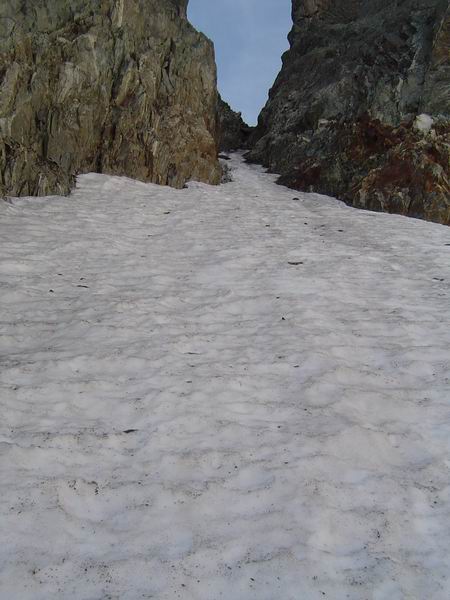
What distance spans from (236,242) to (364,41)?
26.7 meters

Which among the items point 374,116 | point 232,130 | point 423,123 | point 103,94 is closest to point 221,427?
point 103,94

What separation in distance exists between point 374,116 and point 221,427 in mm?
22116

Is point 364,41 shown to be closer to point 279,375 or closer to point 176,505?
point 279,375

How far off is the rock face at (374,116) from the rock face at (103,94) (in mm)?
6130

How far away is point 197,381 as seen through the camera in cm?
529

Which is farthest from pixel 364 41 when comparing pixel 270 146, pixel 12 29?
pixel 12 29

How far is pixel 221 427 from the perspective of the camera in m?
4.52

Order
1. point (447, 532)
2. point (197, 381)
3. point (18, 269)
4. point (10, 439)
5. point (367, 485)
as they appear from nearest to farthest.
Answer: point (447, 532), point (367, 485), point (10, 439), point (197, 381), point (18, 269)

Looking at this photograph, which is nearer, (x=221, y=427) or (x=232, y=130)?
(x=221, y=427)

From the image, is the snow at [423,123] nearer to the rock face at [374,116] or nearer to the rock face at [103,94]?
the rock face at [374,116]

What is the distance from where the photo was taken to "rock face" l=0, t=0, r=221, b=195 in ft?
49.1

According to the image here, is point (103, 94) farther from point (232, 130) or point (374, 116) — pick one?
point (232, 130)

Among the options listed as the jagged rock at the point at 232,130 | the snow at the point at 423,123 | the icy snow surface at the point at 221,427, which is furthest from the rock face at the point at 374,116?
the icy snow surface at the point at 221,427

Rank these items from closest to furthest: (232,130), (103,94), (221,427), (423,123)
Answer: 1. (221,427)
2. (103,94)
3. (423,123)
4. (232,130)
